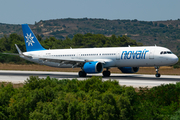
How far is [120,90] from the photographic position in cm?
1354

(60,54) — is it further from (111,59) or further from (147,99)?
(147,99)

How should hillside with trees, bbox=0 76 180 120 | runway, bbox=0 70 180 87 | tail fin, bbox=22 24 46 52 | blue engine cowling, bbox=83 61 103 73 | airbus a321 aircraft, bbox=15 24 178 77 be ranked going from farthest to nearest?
tail fin, bbox=22 24 46 52, blue engine cowling, bbox=83 61 103 73, airbus a321 aircraft, bbox=15 24 178 77, runway, bbox=0 70 180 87, hillside with trees, bbox=0 76 180 120

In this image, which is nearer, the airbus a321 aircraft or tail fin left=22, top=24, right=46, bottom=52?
the airbus a321 aircraft

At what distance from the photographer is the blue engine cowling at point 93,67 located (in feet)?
107

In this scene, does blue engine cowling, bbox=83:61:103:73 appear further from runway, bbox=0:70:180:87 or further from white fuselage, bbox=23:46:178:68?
runway, bbox=0:70:180:87

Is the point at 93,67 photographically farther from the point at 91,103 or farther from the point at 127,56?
the point at 91,103

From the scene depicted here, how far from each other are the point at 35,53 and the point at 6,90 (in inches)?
1071

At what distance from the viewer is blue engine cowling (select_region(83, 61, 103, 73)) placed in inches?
1289

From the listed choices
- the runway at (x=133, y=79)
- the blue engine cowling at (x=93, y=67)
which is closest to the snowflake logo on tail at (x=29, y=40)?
the runway at (x=133, y=79)

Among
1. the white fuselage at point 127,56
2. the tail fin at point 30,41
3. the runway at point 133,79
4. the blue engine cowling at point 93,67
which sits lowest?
the runway at point 133,79

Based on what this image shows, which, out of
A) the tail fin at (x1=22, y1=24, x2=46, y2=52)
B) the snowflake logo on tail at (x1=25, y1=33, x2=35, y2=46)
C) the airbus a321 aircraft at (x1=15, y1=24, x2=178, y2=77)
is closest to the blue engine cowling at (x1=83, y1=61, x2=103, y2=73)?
the airbus a321 aircraft at (x1=15, y1=24, x2=178, y2=77)

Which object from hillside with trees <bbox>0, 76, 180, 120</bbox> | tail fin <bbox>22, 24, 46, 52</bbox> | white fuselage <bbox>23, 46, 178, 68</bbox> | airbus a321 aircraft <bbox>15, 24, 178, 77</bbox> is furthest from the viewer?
tail fin <bbox>22, 24, 46, 52</bbox>

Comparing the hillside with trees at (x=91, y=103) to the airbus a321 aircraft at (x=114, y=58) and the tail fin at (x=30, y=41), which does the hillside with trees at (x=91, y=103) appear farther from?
the tail fin at (x=30, y=41)

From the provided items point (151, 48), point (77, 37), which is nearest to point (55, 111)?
point (151, 48)
